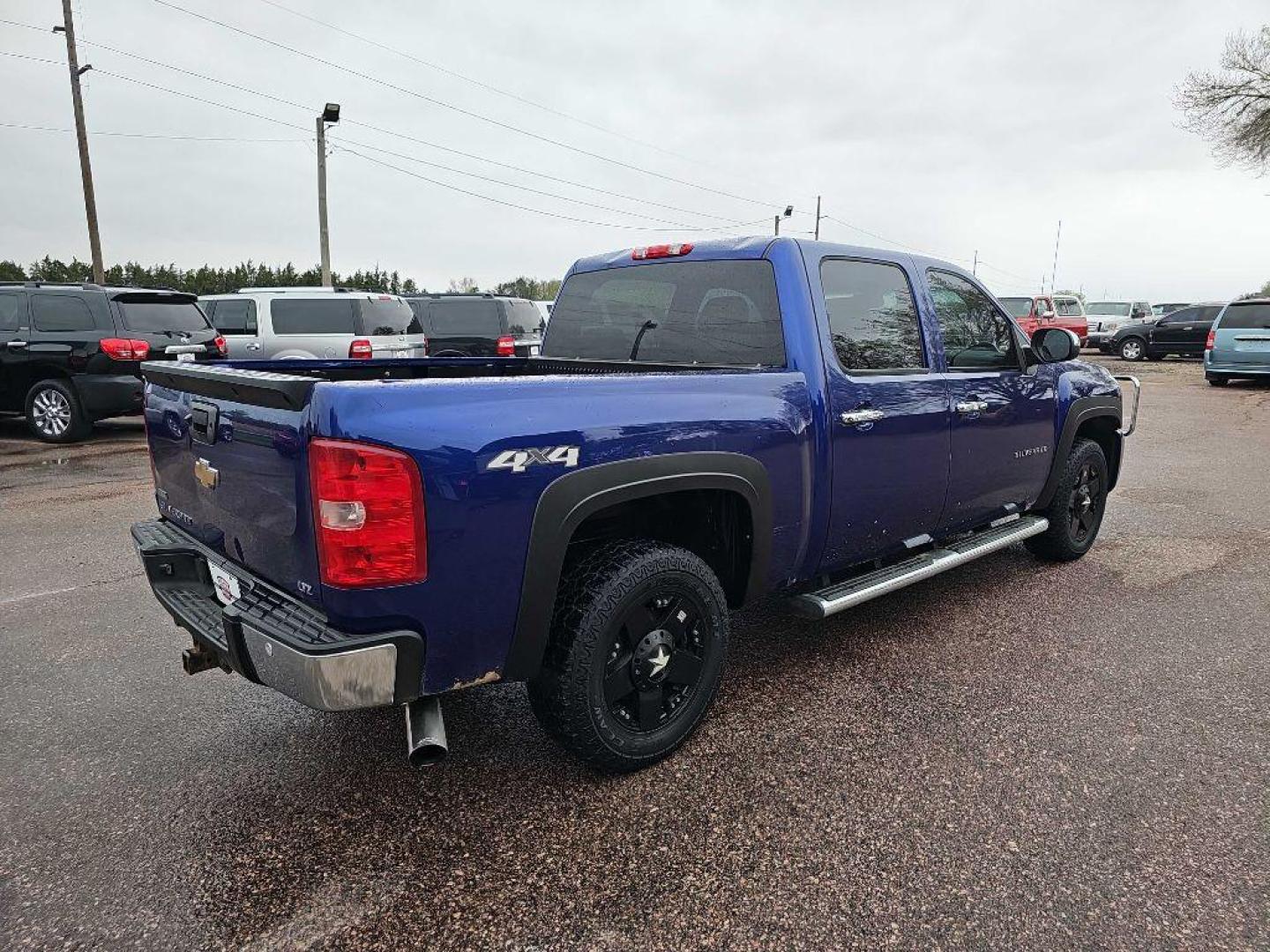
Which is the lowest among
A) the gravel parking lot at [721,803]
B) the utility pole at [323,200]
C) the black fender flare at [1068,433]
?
the gravel parking lot at [721,803]

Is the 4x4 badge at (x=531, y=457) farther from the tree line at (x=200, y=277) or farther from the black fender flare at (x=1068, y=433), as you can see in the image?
the tree line at (x=200, y=277)

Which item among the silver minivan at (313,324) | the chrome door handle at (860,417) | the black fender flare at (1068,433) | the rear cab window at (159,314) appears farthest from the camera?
the silver minivan at (313,324)

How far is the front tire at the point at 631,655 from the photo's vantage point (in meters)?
2.50

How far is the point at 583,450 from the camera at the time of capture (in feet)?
7.89

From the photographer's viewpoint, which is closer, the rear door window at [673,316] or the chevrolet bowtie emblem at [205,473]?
the chevrolet bowtie emblem at [205,473]

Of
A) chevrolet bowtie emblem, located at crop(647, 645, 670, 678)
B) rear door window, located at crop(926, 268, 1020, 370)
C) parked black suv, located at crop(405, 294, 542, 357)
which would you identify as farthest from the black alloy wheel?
parked black suv, located at crop(405, 294, 542, 357)

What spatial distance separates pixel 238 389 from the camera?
7.63 feet

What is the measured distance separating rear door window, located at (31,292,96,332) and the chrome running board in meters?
9.53

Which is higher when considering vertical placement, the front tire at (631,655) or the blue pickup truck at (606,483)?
the blue pickup truck at (606,483)

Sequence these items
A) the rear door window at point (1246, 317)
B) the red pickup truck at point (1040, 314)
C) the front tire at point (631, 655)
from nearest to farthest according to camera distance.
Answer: the front tire at point (631, 655)
the rear door window at point (1246, 317)
the red pickup truck at point (1040, 314)

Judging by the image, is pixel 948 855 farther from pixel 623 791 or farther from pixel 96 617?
pixel 96 617

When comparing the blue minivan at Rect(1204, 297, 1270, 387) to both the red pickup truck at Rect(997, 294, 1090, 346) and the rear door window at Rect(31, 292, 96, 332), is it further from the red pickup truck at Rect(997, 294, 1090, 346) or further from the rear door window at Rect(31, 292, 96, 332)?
the rear door window at Rect(31, 292, 96, 332)

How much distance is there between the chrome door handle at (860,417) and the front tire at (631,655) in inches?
35.3

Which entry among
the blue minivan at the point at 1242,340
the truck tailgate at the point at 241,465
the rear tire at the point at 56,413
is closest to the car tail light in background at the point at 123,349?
the rear tire at the point at 56,413
